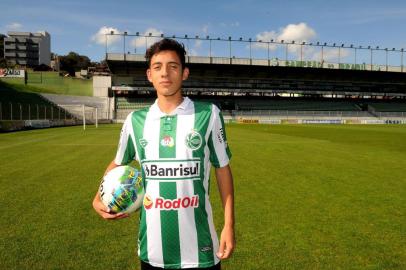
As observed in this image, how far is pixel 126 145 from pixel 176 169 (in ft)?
1.65

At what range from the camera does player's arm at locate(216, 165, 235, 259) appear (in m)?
2.34

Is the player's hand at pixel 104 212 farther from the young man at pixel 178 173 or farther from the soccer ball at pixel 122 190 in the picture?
the young man at pixel 178 173

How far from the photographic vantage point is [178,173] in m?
2.36

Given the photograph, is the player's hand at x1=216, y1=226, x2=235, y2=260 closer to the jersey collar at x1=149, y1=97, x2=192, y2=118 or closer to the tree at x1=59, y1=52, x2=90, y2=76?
the jersey collar at x1=149, y1=97, x2=192, y2=118

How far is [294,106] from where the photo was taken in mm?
69625

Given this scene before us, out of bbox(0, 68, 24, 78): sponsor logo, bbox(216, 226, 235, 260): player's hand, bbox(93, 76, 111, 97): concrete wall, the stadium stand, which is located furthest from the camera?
bbox(93, 76, 111, 97): concrete wall

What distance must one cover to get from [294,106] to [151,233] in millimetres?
69572

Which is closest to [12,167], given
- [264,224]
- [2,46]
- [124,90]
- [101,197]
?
[264,224]

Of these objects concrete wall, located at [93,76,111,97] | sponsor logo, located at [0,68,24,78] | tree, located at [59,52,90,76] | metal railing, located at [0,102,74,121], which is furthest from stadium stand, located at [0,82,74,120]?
tree, located at [59,52,90,76]

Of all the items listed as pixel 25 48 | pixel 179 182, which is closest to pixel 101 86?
pixel 179 182

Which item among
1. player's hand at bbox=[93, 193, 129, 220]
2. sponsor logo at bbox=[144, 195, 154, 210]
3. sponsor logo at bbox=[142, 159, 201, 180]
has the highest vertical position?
sponsor logo at bbox=[142, 159, 201, 180]

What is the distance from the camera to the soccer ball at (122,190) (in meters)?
2.59

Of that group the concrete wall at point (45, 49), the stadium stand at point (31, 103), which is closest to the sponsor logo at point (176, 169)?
the stadium stand at point (31, 103)

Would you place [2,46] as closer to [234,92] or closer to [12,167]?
[234,92]
